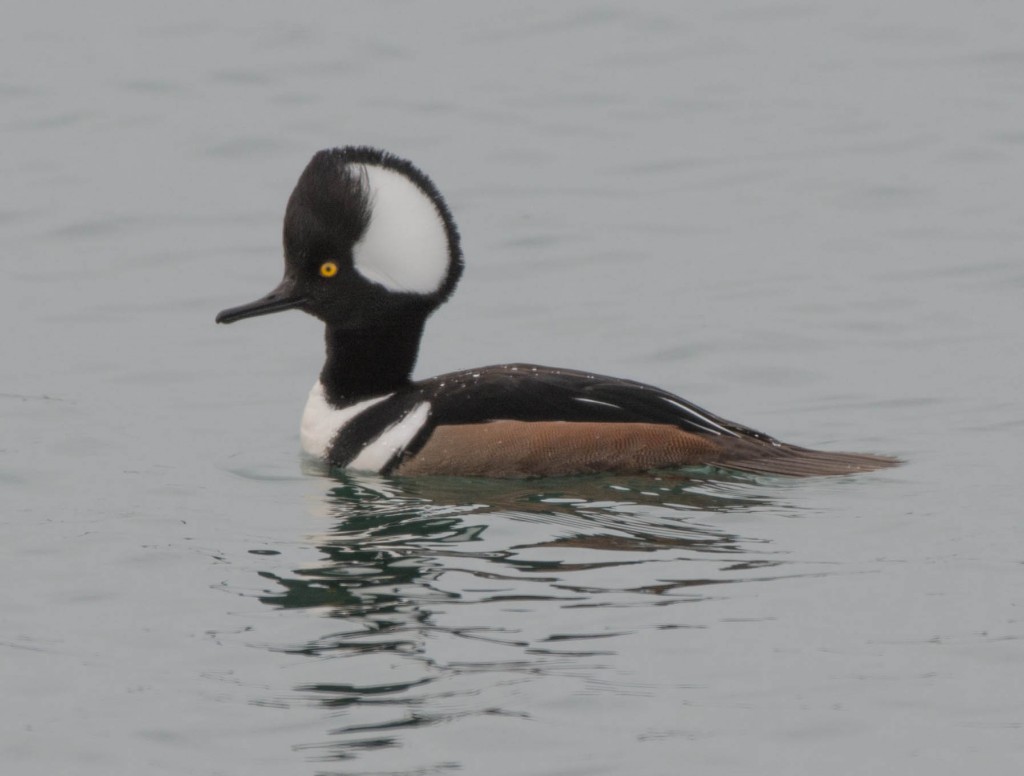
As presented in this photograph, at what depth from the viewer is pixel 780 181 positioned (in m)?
15.4

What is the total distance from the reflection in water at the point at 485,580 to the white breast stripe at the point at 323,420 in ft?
0.95

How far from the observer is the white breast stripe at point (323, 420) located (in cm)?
982

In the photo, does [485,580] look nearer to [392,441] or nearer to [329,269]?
[392,441]

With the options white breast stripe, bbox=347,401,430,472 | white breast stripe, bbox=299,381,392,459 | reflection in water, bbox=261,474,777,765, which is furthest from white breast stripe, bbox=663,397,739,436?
white breast stripe, bbox=299,381,392,459

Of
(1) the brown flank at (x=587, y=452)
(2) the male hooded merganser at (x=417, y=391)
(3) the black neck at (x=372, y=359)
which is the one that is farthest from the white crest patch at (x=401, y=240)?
(1) the brown flank at (x=587, y=452)

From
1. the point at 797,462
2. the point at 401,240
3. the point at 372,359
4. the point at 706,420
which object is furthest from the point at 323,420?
the point at 797,462

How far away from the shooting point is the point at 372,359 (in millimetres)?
9922

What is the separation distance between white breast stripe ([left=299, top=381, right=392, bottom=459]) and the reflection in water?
0.29 metres

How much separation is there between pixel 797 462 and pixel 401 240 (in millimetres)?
2222

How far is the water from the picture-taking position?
21.2ft

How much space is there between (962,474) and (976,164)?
271 inches

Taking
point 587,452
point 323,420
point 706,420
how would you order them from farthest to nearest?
point 323,420 < point 706,420 < point 587,452

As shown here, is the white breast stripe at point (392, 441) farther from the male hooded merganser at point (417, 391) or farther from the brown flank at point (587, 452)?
the brown flank at point (587, 452)

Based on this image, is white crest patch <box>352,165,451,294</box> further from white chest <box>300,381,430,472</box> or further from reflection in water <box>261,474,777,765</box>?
reflection in water <box>261,474,777,765</box>
